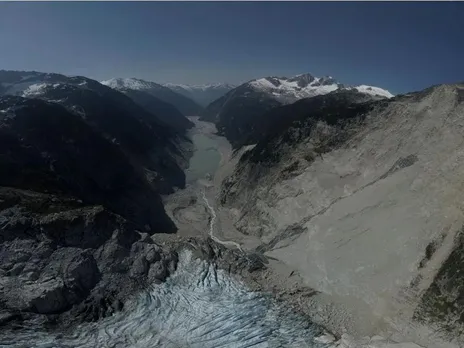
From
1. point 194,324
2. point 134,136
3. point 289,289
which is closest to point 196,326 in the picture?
point 194,324

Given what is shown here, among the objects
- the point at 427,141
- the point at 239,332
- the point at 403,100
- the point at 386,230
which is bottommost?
the point at 239,332

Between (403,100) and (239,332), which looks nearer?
(239,332)

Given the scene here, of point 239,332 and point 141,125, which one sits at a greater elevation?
point 141,125

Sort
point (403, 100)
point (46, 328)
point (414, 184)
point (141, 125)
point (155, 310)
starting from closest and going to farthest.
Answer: point (46, 328) → point (155, 310) → point (414, 184) → point (403, 100) → point (141, 125)

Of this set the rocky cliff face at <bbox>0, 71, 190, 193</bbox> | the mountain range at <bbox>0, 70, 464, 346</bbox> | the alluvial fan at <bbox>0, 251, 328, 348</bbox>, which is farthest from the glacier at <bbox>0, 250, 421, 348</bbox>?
the rocky cliff face at <bbox>0, 71, 190, 193</bbox>

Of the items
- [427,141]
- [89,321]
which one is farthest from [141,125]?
[89,321]

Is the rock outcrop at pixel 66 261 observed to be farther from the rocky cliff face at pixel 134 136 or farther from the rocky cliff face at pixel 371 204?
the rocky cliff face at pixel 134 136

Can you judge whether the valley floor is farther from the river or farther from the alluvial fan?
the alluvial fan

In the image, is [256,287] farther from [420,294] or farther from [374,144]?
[374,144]
